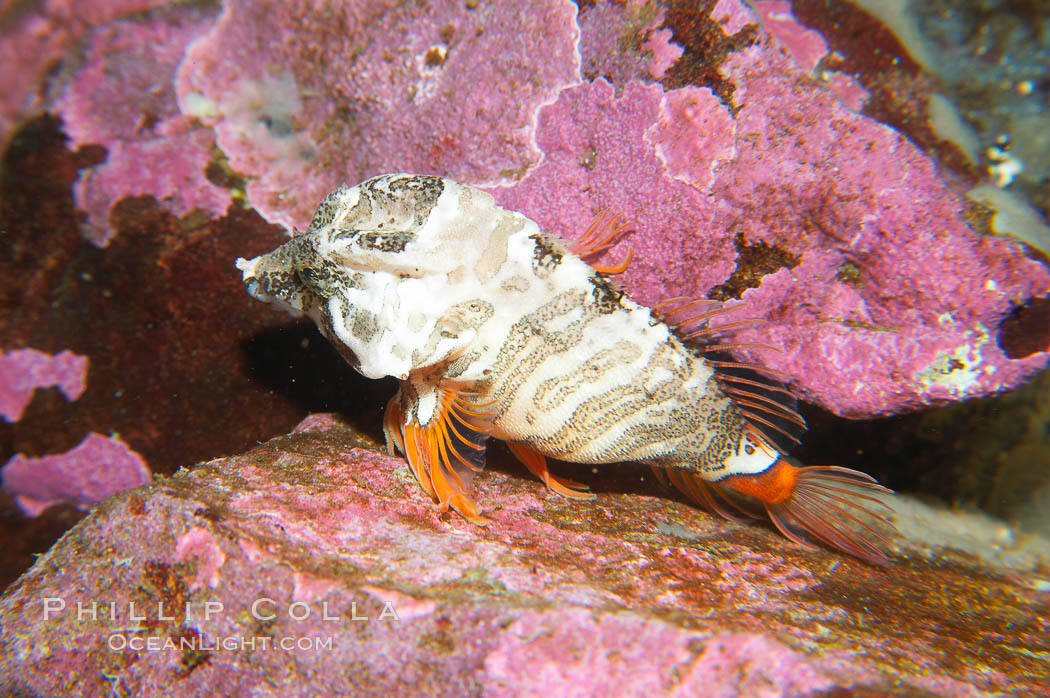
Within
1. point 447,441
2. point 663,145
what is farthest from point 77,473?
point 663,145

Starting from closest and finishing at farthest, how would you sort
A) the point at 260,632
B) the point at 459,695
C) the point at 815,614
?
1. the point at 459,695
2. the point at 260,632
3. the point at 815,614

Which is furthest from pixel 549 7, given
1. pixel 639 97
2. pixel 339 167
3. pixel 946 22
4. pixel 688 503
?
pixel 688 503

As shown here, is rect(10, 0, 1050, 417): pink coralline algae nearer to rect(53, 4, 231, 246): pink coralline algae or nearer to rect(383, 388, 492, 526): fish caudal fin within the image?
rect(53, 4, 231, 246): pink coralline algae

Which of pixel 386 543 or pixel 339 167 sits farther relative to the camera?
pixel 339 167

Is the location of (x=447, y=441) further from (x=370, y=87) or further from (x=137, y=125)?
(x=137, y=125)

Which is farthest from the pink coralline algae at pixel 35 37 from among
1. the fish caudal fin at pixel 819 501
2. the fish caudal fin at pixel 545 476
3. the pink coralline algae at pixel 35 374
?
the fish caudal fin at pixel 819 501

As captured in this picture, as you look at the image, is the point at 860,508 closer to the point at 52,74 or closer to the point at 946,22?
the point at 946,22

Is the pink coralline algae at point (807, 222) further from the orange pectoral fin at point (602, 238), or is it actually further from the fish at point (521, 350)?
the fish at point (521, 350)
